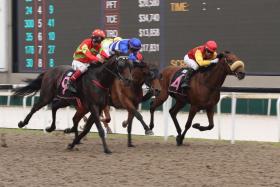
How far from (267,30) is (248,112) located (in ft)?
4.59

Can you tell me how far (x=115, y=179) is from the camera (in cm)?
583

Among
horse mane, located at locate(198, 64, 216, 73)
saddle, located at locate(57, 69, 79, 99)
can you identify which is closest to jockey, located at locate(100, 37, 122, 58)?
saddle, located at locate(57, 69, 79, 99)

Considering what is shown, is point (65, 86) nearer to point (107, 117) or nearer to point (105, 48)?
point (105, 48)

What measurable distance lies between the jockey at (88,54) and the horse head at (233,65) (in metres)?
1.39

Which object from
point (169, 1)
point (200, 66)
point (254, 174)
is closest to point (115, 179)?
point (254, 174)

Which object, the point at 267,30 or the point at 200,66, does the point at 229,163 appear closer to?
the point at 200,66

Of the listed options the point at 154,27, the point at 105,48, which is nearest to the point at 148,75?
the point at 105,48

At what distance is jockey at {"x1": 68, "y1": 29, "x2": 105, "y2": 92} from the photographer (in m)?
8.12

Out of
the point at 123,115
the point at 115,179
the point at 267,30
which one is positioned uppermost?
the point at 267,30

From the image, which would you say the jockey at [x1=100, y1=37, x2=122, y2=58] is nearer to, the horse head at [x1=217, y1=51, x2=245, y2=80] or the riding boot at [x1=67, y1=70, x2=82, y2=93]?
the riding boot at [x1=67, y1=70, x2=82, y2=93]

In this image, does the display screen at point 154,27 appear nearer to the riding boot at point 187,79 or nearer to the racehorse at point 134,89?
the riding boot at point 187,79

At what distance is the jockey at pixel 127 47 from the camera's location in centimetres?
819

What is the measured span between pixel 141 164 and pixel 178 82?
2.50m

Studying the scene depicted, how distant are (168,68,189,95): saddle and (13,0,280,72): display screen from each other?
1514 millimetres
